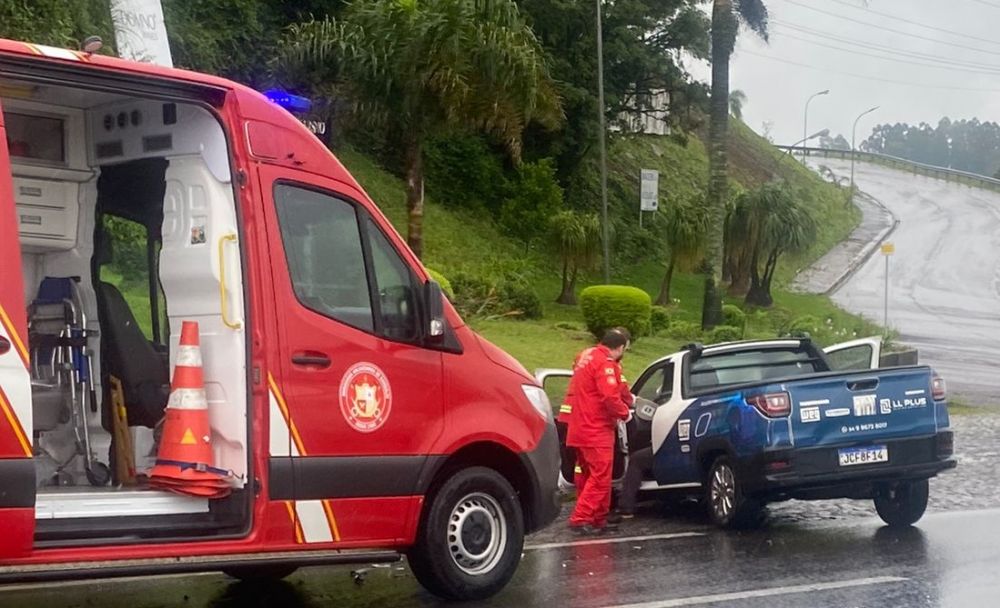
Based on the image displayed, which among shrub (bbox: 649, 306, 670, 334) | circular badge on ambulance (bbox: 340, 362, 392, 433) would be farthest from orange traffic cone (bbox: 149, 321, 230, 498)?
shrub (bbox: 649, 306, 670, 334)

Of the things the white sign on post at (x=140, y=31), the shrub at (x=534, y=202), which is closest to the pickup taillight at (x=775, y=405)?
the white sign on post at (x=140, y=31)

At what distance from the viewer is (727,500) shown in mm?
10633

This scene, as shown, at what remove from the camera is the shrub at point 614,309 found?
24.5m

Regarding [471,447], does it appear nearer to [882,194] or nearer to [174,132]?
[174,132]

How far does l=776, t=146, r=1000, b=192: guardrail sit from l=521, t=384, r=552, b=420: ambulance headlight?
8197 centimetres

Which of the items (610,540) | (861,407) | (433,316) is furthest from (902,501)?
(433,316)

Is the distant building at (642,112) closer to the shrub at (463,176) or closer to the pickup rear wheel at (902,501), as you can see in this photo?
the shrub at (463,176)

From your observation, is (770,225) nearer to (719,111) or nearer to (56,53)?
(719,111)

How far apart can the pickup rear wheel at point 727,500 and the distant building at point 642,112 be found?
35.1m

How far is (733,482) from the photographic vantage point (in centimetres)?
1047

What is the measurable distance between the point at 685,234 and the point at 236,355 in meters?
30.9

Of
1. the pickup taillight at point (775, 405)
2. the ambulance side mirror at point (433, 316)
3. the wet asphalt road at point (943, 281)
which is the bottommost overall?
the wet asphalt road at point (943, 281)

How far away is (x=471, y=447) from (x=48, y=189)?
289 cm

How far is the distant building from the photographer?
45.5m
